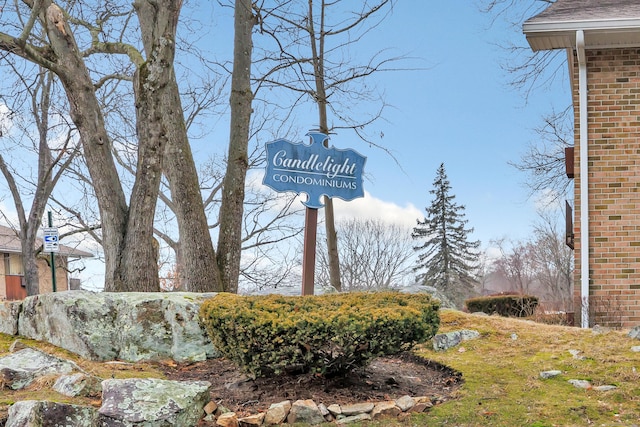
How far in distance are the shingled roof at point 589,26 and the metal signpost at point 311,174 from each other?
3.08 metres

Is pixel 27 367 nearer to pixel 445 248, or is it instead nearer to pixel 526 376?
pixel 526 376

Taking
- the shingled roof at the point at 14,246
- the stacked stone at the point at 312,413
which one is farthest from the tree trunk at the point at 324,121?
the shingled roof at the point at 14,246

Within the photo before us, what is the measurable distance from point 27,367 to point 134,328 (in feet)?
4.30

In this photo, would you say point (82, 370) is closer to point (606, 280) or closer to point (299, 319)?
point (299, 319)

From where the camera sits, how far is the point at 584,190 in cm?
850

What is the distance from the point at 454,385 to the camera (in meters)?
5.59

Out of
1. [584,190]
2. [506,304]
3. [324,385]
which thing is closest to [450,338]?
[324,385]

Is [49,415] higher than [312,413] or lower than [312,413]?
higher

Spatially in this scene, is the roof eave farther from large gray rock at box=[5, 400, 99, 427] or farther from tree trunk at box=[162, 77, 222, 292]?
large gray rock at box=[5, 400, 99, 427]

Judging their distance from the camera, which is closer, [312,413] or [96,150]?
[312,413]

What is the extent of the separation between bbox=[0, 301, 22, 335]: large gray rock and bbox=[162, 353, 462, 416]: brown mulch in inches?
101

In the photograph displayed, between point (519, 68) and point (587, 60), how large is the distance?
22.9 ft

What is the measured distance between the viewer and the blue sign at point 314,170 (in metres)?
7.61

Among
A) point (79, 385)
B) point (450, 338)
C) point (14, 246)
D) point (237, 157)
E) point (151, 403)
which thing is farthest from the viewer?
point (14, 246)
